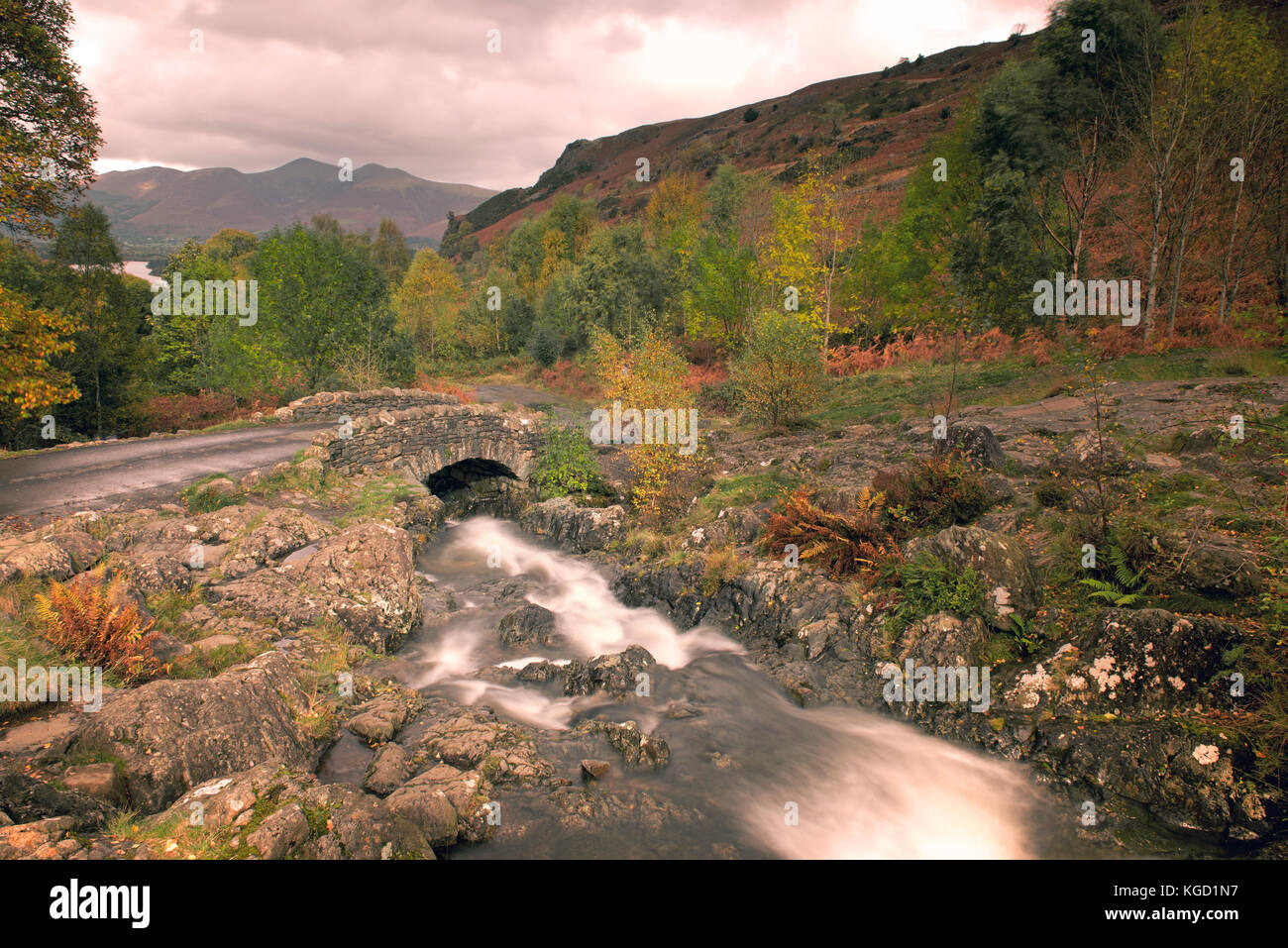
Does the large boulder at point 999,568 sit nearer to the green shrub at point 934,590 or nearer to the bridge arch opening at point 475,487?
the green shrub at point 934,590

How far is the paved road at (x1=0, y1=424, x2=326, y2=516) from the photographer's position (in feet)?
38.5

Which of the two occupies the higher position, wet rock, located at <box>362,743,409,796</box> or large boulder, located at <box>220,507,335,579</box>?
large boulder, located at <box>220,507,335,579</box>

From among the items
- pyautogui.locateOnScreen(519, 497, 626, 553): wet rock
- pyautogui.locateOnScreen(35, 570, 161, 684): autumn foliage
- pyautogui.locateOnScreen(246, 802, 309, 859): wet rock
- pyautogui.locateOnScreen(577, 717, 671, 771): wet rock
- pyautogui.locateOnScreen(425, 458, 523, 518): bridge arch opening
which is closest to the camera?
pyautogui.locateOnScreen(246, 802, 309, 859): wet rock

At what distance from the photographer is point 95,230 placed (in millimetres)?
26641

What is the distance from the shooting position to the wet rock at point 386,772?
7.10 meters

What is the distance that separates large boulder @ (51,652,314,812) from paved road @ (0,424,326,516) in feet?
24.0

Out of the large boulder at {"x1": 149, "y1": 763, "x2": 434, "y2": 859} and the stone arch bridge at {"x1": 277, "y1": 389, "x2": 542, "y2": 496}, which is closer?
the large boulder at {"x1": 149, "y1": 763, "x2": 434, "y2": 859}

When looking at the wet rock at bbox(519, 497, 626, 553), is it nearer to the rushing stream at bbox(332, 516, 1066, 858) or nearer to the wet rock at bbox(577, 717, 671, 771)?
the rushing stream at bbox(332, 516, 1066, 858)

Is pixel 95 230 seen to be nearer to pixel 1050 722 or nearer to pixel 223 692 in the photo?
pixel 223 692

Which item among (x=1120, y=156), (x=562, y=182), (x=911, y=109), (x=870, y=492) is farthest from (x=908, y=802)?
(x=562, y=182)

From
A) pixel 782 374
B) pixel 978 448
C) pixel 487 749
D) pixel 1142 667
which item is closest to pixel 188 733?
pixel 487 749

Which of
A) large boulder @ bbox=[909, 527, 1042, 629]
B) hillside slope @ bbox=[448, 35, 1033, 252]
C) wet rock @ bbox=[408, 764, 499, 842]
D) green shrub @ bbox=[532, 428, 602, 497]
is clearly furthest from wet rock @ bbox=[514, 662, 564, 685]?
hillside slope @ bbox=[448, 35, 1033, 252]

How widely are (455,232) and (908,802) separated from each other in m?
148

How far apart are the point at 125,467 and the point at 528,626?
Answer: 10.8 meters
